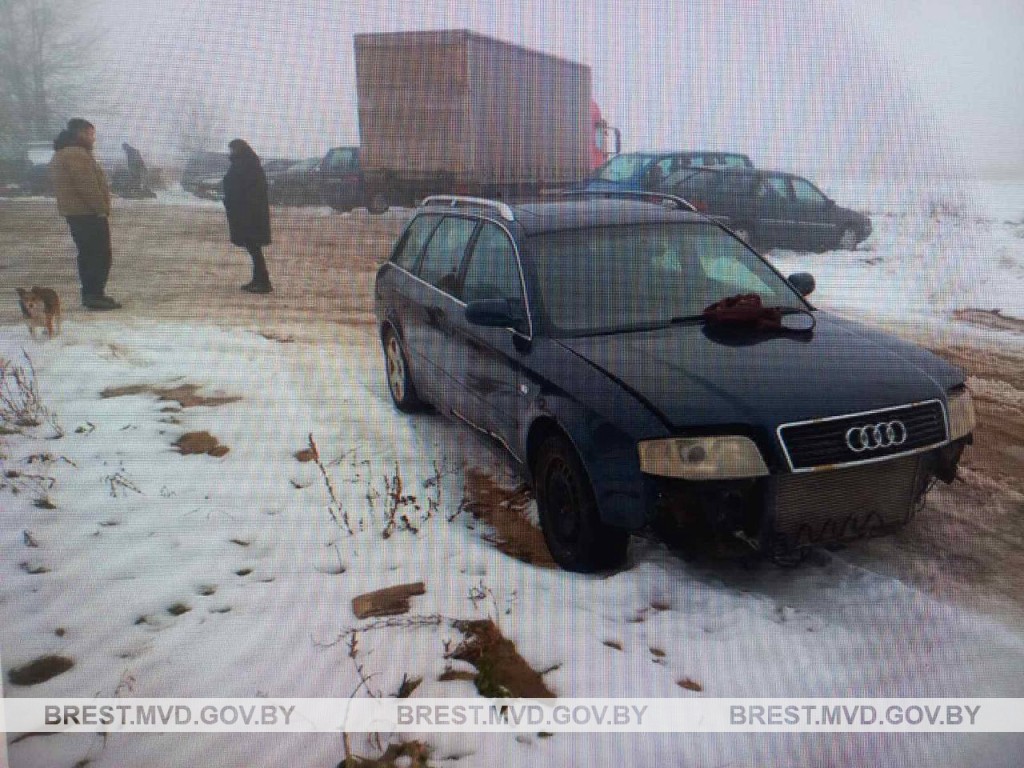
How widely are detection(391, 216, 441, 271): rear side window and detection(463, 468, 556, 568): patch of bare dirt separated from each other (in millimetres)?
1299

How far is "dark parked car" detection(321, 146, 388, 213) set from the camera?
11.3 meters

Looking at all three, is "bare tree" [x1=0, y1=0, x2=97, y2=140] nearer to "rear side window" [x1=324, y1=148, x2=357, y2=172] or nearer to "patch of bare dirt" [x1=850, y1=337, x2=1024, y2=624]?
"patch of bare dirt" [x1=850, y1=337, x2=1024, y2=624]

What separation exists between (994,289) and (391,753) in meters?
7.32

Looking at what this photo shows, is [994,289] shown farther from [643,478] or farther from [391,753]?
[391,753]

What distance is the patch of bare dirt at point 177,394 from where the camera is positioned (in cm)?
413

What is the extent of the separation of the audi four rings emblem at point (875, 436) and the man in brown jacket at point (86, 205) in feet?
19.6

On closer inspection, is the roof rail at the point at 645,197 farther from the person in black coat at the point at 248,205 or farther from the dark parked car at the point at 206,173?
the person in black coat at the point at 248,205

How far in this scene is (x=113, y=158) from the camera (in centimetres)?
633

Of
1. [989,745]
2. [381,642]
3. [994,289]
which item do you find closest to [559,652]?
[381,642]

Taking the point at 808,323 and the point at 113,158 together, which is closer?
the point at 808,323

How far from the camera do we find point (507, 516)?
118 inches

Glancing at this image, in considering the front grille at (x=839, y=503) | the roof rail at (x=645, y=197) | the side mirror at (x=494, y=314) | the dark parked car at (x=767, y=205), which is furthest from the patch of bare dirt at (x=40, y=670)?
the dark parked car at (x=767, y=205)

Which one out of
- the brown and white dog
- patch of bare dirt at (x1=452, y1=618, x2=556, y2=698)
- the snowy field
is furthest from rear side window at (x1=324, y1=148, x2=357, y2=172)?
patch of bare dirt at (x1=452, y1=618, x2=556, y2=698)

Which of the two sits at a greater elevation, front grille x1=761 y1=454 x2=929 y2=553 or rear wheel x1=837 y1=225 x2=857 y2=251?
rear wheel x1=837 y1=225 x2=857 y2=251
